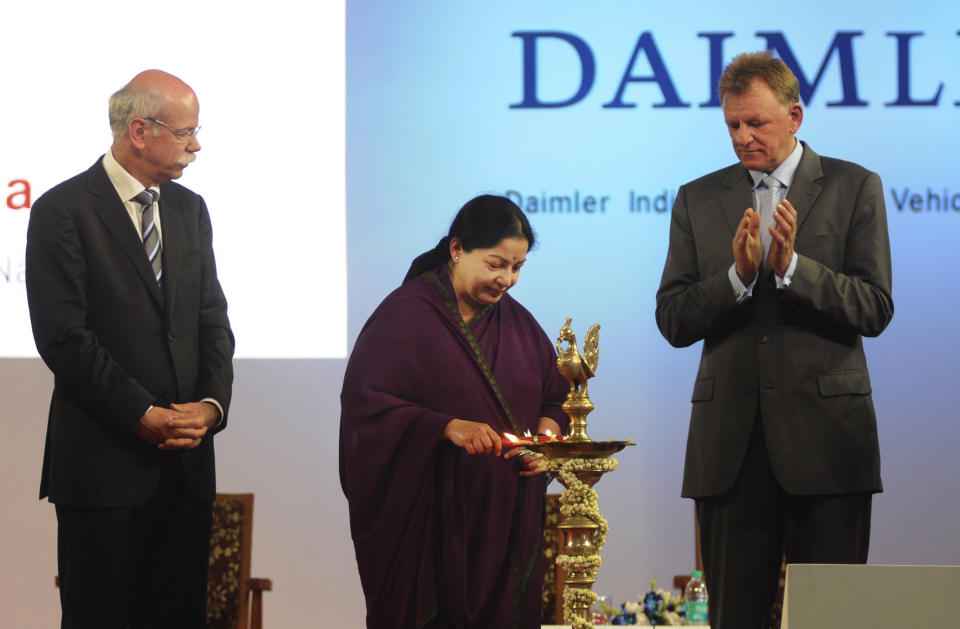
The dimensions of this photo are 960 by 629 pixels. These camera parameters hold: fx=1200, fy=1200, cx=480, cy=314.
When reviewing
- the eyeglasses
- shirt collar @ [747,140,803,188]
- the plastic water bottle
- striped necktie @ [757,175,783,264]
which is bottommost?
the plastic water bottle

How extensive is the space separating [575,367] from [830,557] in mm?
921

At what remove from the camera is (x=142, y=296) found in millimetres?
2531

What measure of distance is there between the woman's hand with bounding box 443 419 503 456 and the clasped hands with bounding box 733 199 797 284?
626 mm

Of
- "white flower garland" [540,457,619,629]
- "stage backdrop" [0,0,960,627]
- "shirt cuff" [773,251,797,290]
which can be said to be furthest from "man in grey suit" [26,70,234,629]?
A: "stage backdrop" [0,0,960,627]

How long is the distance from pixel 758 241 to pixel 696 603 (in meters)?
1.16

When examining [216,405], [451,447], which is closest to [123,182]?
[216,405]

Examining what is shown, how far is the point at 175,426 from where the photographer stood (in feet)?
8.05

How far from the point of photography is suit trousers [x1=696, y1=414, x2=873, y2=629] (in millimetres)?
2459

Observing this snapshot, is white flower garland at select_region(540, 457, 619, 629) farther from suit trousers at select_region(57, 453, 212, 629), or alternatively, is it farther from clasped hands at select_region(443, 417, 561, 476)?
suit trousers at select_region(57, 453, 212, 629)

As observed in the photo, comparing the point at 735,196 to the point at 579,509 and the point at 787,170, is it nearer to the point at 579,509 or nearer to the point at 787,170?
the point at 787,170

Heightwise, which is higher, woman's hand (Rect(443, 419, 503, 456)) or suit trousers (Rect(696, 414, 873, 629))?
woman's hand (Rect(443, 419, 503, 456))

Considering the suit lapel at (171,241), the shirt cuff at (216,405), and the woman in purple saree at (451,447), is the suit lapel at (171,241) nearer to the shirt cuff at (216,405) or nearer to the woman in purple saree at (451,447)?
the shirt cuff at (216,405)

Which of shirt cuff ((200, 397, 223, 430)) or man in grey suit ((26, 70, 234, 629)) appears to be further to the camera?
shirt cuff ((200, 397, 223, 430))

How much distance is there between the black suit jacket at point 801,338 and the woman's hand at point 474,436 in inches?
21.1
